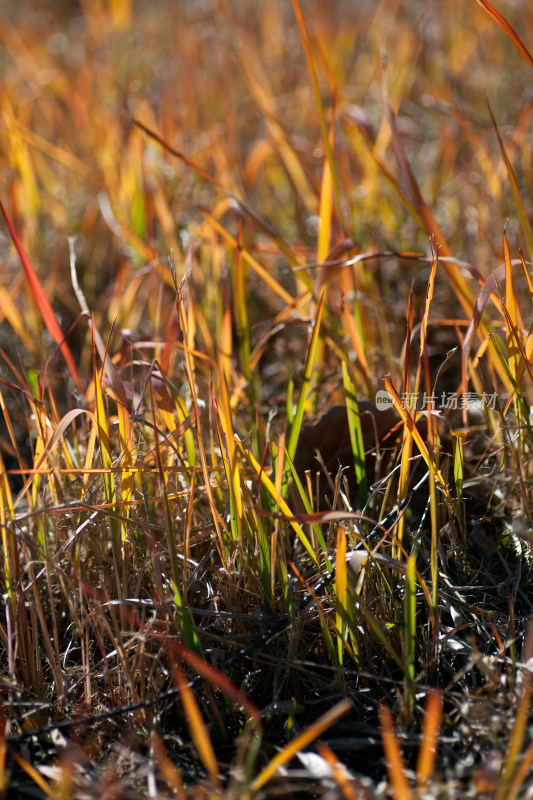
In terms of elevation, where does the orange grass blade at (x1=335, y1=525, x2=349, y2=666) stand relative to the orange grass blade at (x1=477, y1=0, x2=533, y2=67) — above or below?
below

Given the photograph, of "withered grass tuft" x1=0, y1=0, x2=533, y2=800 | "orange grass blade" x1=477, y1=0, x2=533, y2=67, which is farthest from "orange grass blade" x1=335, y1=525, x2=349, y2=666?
"orange grass blade" x1=477, y1=0, x2=533, y2=67

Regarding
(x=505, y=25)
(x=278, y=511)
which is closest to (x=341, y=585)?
(x=278, y=511)

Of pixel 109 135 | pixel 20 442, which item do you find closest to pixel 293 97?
pixel 109 135

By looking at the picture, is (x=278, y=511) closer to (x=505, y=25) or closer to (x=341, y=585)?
(x=341, y=585)

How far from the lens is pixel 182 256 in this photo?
4.58 ft

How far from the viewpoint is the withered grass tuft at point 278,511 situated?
62 centimetres

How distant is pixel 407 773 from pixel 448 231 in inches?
46.7

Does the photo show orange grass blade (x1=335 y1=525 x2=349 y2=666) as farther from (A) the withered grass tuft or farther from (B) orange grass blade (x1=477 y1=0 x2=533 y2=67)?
(B) orange grass blade (x1=477 y1=0 x2=533 y2=67)

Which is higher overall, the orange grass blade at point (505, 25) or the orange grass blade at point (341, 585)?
the orange grass blade at point (505, 25)

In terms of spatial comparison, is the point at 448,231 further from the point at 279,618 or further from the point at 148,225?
the point at 279,618

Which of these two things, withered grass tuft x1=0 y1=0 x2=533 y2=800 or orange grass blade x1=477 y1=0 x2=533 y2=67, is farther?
orange grass blade x1=477 y1=0 x2=533 y2=67

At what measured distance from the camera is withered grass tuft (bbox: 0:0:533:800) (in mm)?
625

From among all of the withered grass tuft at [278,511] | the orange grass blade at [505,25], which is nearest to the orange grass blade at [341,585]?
the withered grass tuft at [278,511]

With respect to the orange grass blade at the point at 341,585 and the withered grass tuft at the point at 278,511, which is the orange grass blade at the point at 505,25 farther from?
the orange grass blade at the point at 341,585
